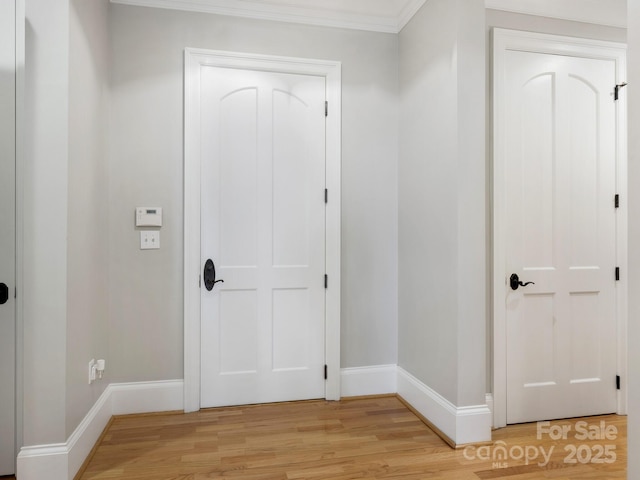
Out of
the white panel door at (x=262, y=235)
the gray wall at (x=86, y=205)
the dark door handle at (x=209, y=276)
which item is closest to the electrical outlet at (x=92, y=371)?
the gray wall at (x=86, y=205)

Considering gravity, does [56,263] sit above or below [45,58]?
below

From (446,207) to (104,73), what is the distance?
227 cm

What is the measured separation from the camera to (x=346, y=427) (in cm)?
261

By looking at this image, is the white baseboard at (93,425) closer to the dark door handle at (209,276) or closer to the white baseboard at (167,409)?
the white baseboard at (167,409)

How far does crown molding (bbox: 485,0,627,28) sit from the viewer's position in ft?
8.56

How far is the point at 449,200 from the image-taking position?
97.5 inches

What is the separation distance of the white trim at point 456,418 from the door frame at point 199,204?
2.22 ft

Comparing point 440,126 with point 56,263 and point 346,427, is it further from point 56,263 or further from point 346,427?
point 56,263

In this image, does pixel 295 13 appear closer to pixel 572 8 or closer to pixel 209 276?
pixel 572 8

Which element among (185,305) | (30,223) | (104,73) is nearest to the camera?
(30,223)

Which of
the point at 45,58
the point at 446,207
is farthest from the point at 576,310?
the point at 45,58

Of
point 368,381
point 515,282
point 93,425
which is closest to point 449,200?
point 515,282

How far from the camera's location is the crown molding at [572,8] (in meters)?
2.61

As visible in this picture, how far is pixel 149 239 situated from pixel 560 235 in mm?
2701
